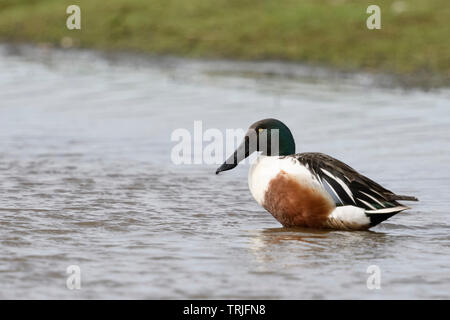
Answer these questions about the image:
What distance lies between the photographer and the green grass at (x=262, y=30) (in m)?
15.4

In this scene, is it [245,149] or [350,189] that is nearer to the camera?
[350,189]

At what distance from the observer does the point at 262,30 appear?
17.0m

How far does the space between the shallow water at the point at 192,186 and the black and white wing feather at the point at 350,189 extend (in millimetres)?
214

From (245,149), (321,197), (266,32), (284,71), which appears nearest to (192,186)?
(245,149)

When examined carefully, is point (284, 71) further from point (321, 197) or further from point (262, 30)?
point (321, 197)

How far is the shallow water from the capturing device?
18.6 ft

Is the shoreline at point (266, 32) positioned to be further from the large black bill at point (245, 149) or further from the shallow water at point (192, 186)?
the large black bill at point (245, 149)

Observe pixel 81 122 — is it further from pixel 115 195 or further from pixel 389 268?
pixel 389 268

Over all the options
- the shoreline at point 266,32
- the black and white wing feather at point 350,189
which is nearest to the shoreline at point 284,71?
the shoreline at point 266,32

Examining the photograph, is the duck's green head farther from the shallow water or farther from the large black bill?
the shallow water

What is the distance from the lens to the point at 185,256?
20.2ft

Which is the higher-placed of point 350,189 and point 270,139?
point 270,139

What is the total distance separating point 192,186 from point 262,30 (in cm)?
885
